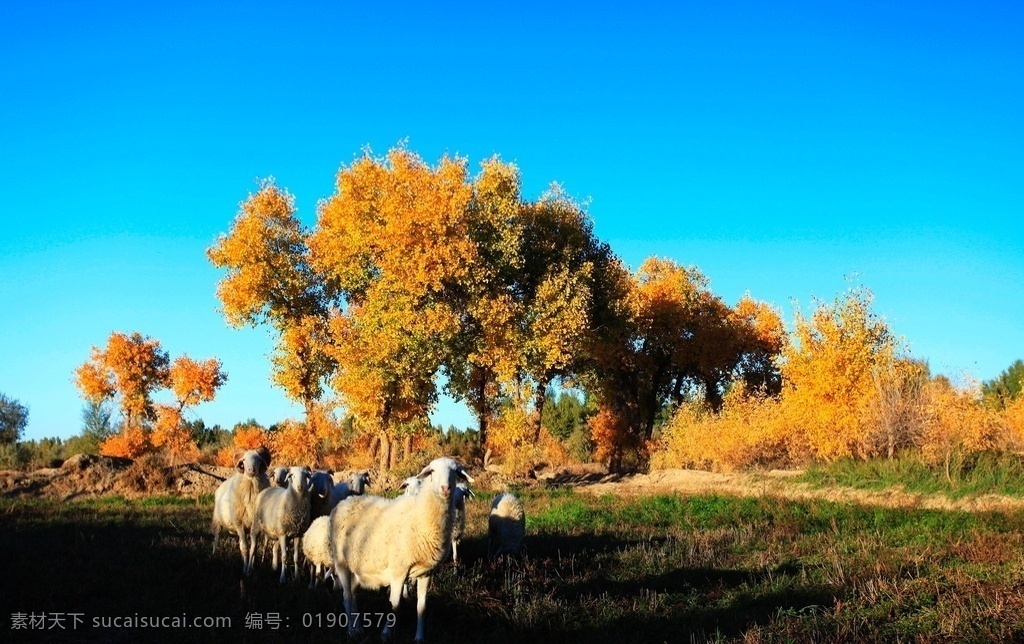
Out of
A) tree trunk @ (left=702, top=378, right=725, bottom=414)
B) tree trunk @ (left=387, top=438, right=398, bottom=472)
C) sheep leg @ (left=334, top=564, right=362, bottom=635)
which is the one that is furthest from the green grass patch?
tree trunk @ (left=702, top=378, right=725, bottom=414)

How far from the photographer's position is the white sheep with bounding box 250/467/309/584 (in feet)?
44.9

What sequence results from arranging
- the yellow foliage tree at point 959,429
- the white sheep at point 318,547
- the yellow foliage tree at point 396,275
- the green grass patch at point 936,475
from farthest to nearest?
1. the yellow foliage tree at point 396,275
2. the yellow foliage tree at point 959,429
3. the green grass patch at point 936,475
4. the white sheep at point 318,547

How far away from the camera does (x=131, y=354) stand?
174 feet

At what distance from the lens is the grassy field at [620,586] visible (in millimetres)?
9945

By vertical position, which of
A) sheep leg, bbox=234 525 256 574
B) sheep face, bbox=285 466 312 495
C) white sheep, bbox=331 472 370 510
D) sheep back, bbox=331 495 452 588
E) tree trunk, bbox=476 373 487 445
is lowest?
sheep leg, bbox=234 525 256 574

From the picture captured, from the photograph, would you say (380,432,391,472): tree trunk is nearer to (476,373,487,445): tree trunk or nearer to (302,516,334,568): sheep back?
(476,373,487,445): tree trunk

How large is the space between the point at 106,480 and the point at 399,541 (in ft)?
87.0

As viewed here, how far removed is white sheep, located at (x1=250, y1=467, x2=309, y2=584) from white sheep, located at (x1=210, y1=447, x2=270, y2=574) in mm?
792

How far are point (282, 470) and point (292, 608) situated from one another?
5549 mm

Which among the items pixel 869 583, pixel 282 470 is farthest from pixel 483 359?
pixel 869 583

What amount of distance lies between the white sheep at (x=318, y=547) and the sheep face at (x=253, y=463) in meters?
2.76

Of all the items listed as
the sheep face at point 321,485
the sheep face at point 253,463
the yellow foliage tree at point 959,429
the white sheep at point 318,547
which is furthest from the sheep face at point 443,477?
the yellow foliage tree at point 959,429

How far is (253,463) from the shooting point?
1552 centimetres

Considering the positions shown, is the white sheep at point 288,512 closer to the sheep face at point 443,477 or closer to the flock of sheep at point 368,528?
the flock of sheep at point 368,528
